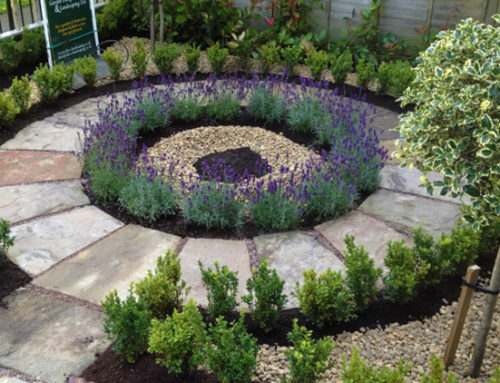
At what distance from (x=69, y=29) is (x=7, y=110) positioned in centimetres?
193

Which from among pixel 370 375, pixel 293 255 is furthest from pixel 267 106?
pixel 370 375

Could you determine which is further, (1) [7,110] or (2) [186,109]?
(2) [186,109]

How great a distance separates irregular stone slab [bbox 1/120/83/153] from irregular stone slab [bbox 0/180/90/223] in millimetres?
626

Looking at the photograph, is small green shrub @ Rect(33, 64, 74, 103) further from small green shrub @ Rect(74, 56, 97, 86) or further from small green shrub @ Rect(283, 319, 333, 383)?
small green shrub @ Rect(283, 319, 333, 383)

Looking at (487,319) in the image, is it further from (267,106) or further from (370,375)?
(267,106)

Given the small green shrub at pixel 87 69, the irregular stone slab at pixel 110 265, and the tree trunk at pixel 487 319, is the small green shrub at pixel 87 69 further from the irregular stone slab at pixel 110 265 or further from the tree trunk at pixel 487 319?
the tree trunk at pixel 487 319

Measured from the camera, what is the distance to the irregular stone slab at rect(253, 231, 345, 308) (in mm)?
3643

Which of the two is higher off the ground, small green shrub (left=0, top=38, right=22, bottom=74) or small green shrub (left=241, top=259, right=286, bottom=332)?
small green shrub (left=0, top=38, right=22, bottom=74)

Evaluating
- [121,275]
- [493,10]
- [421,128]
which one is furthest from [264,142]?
[493,10]

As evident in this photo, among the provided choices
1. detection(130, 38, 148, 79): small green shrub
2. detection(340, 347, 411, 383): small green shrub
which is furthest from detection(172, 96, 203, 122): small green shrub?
detection(340, 347, 411, 383): small green shrub

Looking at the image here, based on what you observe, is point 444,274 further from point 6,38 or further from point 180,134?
point 6,38

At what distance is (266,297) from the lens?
3.06m

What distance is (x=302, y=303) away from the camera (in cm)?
315

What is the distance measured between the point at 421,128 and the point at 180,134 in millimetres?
2978
